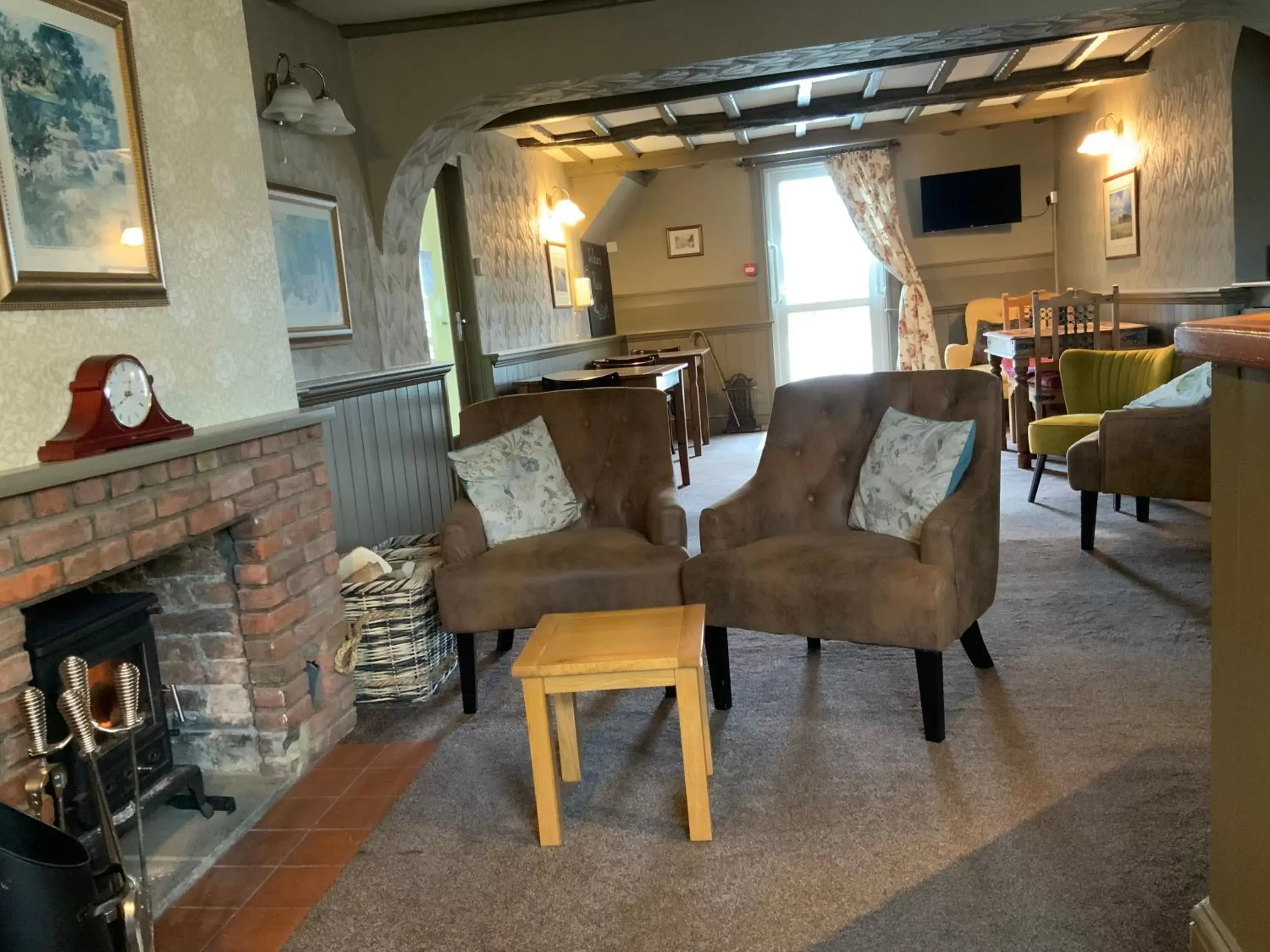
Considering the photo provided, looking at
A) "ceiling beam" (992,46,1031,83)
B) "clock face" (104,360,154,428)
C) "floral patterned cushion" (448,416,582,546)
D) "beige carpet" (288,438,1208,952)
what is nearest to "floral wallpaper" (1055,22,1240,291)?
"ceiling beam" (992,46,1031,83)

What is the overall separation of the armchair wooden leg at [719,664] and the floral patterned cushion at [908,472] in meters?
0.53

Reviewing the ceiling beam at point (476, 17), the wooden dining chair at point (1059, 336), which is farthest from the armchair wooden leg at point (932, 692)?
the wooden dining chair at point (1059, 336)

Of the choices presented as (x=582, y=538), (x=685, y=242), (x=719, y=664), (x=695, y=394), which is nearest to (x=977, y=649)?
(x=719, y=664)

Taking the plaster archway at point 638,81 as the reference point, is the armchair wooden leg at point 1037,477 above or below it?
below

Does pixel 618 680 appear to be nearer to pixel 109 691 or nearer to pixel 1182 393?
pixel 109 691

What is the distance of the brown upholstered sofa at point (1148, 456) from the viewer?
3400 mm

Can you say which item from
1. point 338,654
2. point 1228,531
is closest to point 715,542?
point 338,654

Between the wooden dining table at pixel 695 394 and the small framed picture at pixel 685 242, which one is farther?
the small framed picture at pixel 685 242

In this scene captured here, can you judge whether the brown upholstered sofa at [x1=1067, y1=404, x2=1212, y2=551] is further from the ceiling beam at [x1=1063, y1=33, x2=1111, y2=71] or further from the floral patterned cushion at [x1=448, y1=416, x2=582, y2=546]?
the ceiling beam at [x1=1063, y1=33, x2=1111, y2=71]

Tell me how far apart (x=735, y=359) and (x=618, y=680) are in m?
6.66

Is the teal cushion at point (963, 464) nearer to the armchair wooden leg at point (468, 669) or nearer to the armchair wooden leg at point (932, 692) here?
the armchair wooden leg at point (932, 692)

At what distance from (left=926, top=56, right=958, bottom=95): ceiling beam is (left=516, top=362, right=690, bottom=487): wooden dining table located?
2.33m

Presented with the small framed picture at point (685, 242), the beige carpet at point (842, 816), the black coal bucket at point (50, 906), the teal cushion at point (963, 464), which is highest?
the small framed picture at point (685, 242)

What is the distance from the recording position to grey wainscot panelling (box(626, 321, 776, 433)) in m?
8.30
